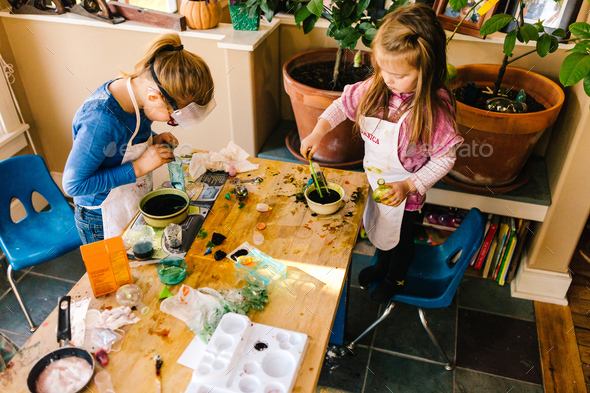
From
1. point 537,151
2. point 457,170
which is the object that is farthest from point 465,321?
point 537,151

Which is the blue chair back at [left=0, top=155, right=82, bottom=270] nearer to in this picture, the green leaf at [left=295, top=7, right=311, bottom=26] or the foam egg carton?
the foam egg carton

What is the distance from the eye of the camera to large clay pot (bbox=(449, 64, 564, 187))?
5.98 ft

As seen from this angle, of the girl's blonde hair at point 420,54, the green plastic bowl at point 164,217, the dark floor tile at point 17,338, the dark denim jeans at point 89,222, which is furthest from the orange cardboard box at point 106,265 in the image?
the dark floor tile at point 17,338

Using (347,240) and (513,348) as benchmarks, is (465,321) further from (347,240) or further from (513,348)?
(347,240)

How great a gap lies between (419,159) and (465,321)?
1.04 meters

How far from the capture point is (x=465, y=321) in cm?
218

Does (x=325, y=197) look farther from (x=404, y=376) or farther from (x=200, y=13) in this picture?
(x=200, y=13)

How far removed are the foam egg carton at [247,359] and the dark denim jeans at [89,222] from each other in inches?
31.7

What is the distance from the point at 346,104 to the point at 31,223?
1.49m

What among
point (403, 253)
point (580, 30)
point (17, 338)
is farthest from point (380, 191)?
point (17, 338)

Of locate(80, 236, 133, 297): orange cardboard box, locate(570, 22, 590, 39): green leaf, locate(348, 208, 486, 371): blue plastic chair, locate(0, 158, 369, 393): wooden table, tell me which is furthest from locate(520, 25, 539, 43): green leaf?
locate(80, 236, 133, 297): orange cardboard box

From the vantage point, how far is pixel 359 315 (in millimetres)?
2189

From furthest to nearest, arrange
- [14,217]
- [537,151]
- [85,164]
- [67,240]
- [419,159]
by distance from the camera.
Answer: [14,217], [537,151], [67,240], [419,159], [85,164]

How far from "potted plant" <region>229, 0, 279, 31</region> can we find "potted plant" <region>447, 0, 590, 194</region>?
0.77 m
